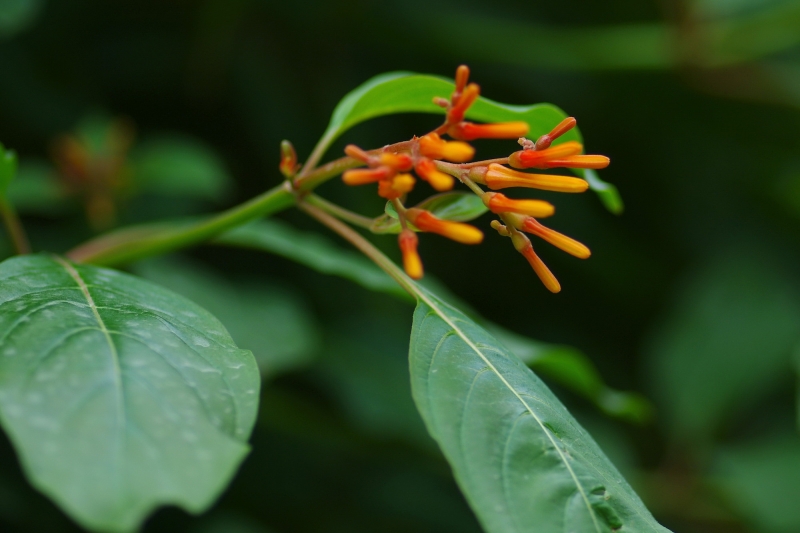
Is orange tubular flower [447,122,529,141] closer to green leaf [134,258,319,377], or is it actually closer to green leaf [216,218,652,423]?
green leaf [216,218,652,423]

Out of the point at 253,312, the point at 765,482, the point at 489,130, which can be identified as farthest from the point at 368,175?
the point at 765,482

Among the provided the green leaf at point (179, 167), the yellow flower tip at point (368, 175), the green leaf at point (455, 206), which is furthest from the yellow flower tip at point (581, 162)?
the green leaf at point (179, 167)

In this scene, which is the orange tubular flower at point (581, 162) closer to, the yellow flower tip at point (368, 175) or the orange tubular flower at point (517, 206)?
the orange tubular flower at point (517, 206)

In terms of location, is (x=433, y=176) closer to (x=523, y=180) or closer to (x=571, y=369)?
(x=523, y=180)

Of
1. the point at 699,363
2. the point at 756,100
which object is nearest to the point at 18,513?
the point at 699,363

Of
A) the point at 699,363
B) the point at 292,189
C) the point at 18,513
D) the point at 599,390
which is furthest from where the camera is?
the point at 699,363

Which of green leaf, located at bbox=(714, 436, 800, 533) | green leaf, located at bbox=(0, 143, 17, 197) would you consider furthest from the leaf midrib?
green leaf, located at bbox=(714, 436, 800, 533)

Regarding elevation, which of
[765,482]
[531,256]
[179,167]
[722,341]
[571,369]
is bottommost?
[765,482]

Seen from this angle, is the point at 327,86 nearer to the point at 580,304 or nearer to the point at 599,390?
the point at 580,304
